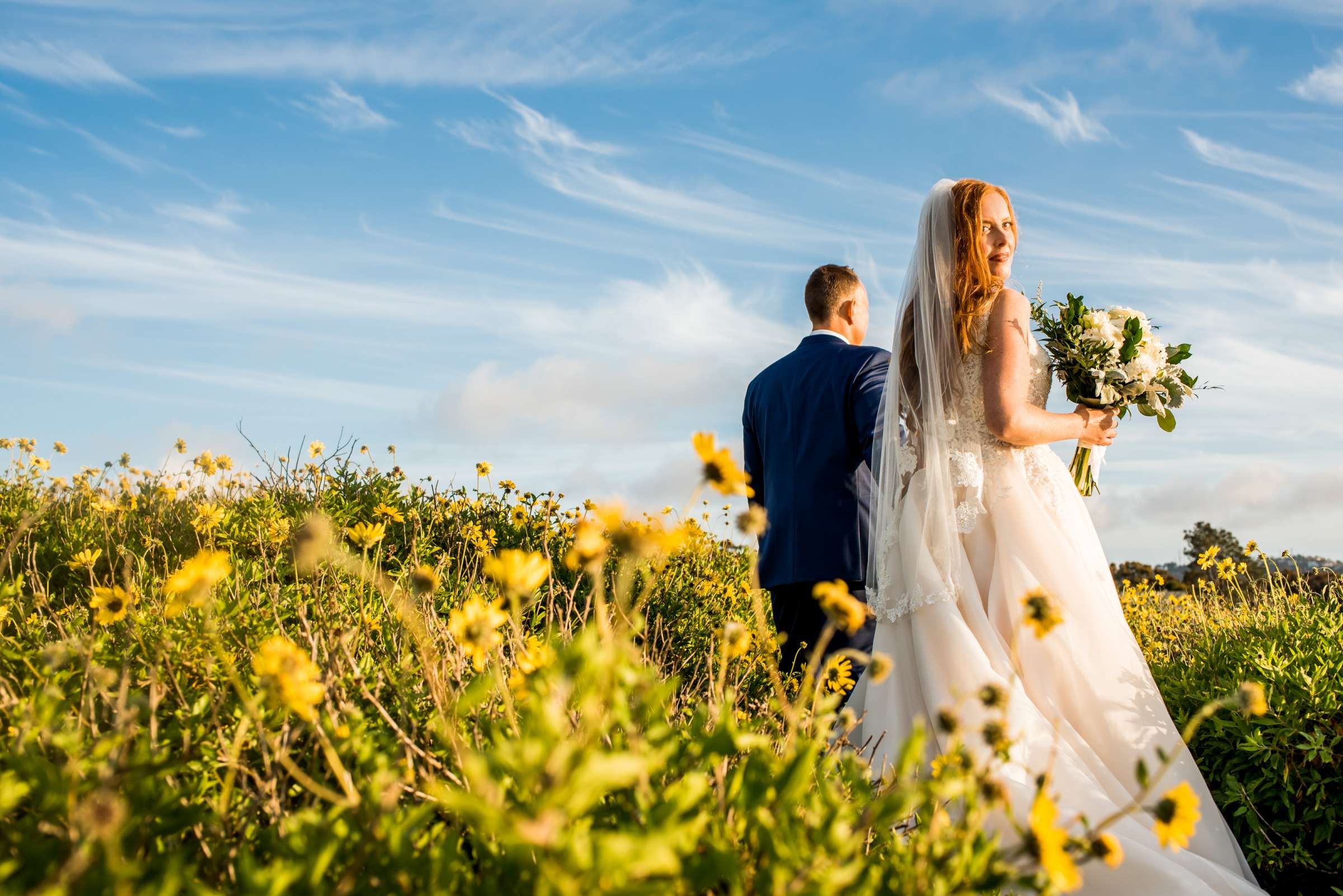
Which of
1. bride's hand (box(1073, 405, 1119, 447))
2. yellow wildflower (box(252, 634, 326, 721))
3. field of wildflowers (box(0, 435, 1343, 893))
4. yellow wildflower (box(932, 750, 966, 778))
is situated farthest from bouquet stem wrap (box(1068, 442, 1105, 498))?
yellow wildflower (box(252, 634, 326, 721))

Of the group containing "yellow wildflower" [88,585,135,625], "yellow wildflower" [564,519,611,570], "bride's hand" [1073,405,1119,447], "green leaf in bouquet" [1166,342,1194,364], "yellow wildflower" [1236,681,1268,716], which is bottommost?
"yellow wildflower" [1236,681,1268,716]

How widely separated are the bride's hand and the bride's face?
0.70 metres

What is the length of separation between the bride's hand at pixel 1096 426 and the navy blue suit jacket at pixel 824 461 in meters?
0.95

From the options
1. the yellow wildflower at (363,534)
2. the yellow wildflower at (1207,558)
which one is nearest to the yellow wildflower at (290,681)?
the yellow wildflower at (363,534)

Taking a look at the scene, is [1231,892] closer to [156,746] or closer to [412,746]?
[412,746]

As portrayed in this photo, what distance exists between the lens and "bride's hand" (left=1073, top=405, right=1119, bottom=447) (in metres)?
4.01

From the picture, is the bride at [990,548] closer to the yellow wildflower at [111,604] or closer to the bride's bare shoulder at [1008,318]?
the bride's bare shoulder at [1008,318]

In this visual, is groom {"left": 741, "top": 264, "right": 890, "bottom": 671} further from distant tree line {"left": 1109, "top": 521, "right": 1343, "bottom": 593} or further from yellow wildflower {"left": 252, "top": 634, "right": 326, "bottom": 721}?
distant tree line {"left": 1109, "top": 521, "right": 1343, "bottom": 593}

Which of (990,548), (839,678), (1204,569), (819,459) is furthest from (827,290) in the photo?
(1204,569)

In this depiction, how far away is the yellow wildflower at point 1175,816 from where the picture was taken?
4.19 feet

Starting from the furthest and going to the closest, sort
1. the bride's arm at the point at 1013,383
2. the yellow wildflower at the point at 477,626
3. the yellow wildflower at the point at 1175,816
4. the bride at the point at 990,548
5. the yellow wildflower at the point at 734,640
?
the bride's arm at the point at 1013,383
the bride at the point at 990,548
the yellow wildflower at the point at 734,640
the yellow wildflower at the point at 477,626
the yellow wildflower at the point at 1175,816

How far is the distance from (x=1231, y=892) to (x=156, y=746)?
319 centimetres

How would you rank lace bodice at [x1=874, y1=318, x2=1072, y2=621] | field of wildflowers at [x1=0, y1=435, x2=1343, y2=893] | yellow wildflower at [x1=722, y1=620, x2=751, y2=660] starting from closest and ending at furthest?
field of wildflowers at [x1=0, y1=435, x2=1343, y2=893] < yellow wildflower at [x1=722, y1=620, x2=751, y2=660] < lace bodice at [x1=874, y1=318, x2=1072, y2=621]

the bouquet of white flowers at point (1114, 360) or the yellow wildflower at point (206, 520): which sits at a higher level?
the bouquet of white flowers at point (1114, 360)
